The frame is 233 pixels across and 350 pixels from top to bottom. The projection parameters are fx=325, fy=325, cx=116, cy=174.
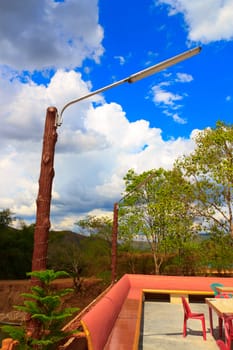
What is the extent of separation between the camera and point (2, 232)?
29609 mm

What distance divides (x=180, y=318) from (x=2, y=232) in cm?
2428

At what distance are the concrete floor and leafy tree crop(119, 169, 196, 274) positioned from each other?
883 cm

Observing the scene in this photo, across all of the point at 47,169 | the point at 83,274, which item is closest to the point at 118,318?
the point at 47,169

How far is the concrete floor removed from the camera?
240 inches

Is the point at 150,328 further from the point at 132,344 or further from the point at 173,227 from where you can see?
the point at 173,227

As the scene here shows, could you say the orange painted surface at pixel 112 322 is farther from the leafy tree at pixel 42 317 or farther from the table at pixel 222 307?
the table at pixel 222 307

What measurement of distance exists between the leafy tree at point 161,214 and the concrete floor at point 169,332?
883 cm

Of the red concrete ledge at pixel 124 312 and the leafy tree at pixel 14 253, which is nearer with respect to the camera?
the red concrete ledge at pixel 124 312

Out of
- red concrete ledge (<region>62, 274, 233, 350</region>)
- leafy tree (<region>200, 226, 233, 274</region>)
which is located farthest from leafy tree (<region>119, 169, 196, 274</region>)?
red concrete ledge (<region>62, 274, 233, 350</region>)

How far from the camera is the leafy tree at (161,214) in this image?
18.6 metres

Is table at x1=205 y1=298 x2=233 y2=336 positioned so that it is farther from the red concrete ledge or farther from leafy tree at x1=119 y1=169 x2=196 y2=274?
leafy tree at x1=119 y1=169 x2=196 y2=274

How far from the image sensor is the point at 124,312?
25.2ft

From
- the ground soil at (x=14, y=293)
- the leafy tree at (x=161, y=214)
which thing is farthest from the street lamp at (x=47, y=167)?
the ground soil at (x=14, y=293)

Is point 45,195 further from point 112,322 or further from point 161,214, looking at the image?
point 161,214
